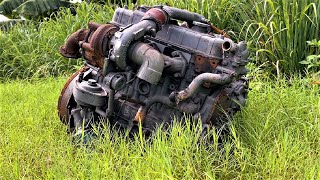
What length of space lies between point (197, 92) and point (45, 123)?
150cm

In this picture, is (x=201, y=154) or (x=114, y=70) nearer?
(x=201, y=154)

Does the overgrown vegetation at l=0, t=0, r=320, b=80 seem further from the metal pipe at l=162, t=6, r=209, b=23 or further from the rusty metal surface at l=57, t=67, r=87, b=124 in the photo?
the rusty metal surface at l=57, t=67, r=87, b=124

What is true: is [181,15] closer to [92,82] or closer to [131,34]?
[131,34]

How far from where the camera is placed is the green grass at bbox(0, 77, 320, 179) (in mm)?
2570

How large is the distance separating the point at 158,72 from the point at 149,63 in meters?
0.08

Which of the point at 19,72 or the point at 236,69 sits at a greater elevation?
the point at 236,69

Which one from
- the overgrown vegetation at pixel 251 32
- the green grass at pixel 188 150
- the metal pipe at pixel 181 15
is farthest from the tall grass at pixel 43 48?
the metal pipe at pixel 181 15

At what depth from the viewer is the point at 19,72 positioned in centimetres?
678

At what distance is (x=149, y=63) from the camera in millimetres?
2846

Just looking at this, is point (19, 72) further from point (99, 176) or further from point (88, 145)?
point (99, 176)

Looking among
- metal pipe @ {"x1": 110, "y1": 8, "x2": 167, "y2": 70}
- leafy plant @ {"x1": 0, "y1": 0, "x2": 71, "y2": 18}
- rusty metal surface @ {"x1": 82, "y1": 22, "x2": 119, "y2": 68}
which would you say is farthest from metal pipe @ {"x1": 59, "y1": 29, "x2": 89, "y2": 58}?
Answer: leafy plant @ {"x1": 0, "y1": 0, "x2": 71, "y2": 18}

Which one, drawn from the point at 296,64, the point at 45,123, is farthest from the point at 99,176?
the point at 296,64

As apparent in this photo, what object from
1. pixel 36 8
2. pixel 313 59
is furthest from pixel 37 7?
pixel 313 59

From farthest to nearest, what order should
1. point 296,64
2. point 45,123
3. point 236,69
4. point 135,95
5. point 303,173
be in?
point 296,64, point 45,123, point 135,95, point 236,69, point 303,173
